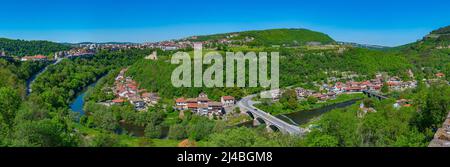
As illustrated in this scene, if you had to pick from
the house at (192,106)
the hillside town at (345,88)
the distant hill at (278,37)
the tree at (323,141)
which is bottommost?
the house at (192,106)

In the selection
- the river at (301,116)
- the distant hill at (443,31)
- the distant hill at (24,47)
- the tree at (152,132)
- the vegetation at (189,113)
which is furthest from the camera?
the distant hill at (443,31)

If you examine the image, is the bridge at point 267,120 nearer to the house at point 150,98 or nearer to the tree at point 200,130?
the tree at point 200,130

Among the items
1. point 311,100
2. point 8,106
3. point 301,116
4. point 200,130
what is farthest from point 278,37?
point 8,106

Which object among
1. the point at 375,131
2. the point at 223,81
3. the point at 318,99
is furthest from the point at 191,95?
the point at 375,131

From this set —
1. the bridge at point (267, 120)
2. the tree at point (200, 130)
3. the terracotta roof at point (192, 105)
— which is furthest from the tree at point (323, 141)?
the terracotta roof at point (192, 105)

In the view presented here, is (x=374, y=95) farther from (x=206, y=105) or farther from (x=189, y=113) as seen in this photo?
(x=189, y=113)

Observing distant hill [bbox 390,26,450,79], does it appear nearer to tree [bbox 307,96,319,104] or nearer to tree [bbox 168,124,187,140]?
tree [bbox 307,96,319,104]

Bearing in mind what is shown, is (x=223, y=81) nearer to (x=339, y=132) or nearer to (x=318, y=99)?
(x=318, y=99)

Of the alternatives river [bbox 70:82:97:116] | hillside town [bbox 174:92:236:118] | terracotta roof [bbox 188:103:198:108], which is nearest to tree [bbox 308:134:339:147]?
hillside town [bbox 174:92:236:118]
